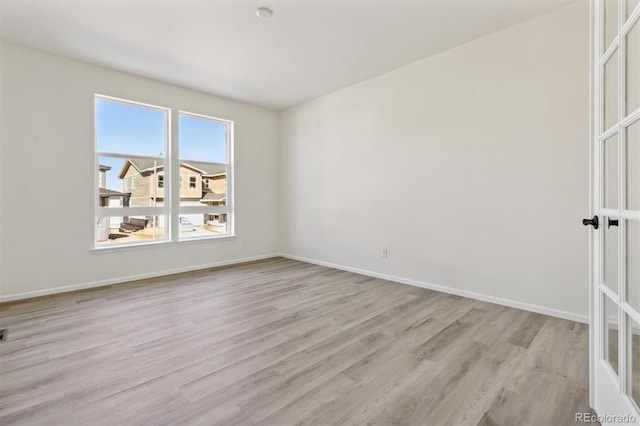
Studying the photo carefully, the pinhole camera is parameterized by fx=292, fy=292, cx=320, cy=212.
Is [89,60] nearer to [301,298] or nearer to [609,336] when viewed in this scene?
[301,298]

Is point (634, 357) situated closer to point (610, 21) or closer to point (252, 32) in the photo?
point (610, 21)

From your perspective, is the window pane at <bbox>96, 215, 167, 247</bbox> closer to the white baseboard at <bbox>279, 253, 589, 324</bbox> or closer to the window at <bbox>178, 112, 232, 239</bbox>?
the window at <bbox>178, 112, 232, 239</bbox>

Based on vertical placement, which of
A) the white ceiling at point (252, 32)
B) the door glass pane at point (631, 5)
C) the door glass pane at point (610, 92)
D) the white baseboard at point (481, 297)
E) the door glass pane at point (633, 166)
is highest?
the white ceiling at point (252, 32)

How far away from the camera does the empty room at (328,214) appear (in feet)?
4.95

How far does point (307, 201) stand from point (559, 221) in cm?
359

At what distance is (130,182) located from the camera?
415 centimetres

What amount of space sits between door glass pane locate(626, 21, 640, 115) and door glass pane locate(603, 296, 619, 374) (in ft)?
2.81

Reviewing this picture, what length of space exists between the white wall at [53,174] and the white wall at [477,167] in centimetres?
288

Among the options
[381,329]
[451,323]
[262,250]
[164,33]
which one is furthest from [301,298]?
[164,33]

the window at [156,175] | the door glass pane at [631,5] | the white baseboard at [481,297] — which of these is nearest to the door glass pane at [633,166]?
the door glass pane at [631,5]

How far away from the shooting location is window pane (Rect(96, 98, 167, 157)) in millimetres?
3934

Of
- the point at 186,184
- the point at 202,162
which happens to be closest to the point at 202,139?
the point at 202,162

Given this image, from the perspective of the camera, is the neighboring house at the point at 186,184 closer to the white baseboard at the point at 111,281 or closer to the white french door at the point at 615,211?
the white baseboard at the point at 111,281

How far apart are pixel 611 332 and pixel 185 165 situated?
16.5 ft
